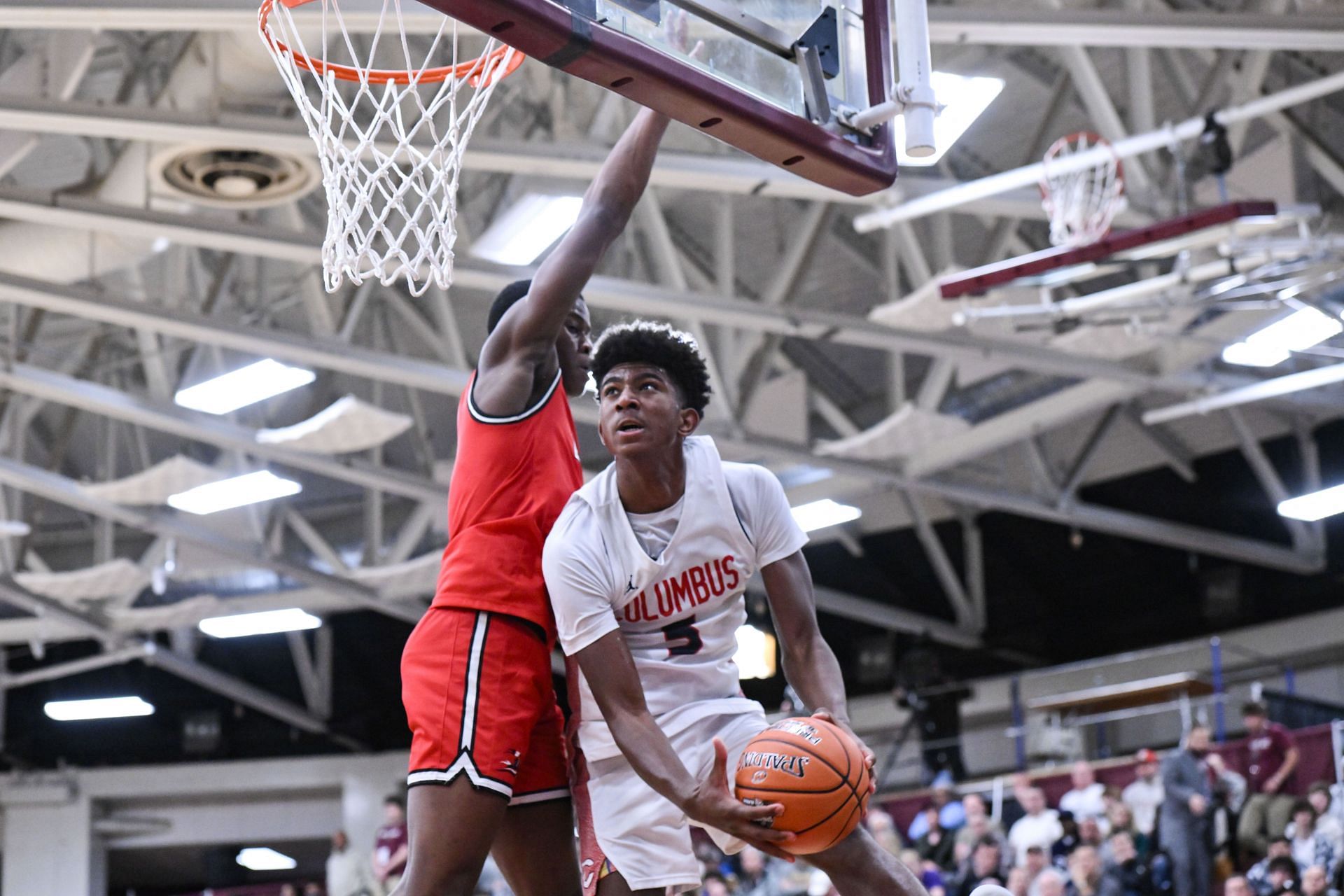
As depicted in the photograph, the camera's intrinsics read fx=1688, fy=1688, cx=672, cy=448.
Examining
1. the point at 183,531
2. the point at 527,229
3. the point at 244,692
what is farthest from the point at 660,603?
the point at 244,692

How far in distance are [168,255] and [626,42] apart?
1220 centimetres

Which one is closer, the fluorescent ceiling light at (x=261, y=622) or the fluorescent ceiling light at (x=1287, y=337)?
the fluorescent ceiling light at (x=1287, y=337)

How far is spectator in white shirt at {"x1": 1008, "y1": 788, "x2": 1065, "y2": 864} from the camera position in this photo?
572 inches

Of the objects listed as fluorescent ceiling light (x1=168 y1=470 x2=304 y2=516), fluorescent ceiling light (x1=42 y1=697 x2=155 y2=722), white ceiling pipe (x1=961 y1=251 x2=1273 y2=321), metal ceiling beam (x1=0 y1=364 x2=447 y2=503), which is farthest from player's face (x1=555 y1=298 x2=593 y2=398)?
fluorescent ceiling light (x1=42 y1=697 x2=155 y2=722)

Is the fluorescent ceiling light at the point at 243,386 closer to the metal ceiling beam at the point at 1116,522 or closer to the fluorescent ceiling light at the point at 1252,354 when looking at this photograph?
the metal ceiling beam at the point at 1116,522

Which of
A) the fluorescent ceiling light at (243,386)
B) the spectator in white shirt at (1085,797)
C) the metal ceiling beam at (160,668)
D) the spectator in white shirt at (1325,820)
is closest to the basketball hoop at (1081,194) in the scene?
the spectator in white shirt at (1325,820)

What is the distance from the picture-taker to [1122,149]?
11.8 m

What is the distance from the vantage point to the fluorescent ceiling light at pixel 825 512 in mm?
19875

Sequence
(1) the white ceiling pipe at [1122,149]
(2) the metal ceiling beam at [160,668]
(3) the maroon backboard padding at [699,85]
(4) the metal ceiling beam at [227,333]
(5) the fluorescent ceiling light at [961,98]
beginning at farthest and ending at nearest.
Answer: (2) the metal ceiling beam at [160,668]
(4) the metal ceiling beam at [227,333]
(5) the fluorescent ceiling light at [961,98]
(1) the white ceiling pipe at [1122,149]
(3) the maroon backboard padding at [699,85]

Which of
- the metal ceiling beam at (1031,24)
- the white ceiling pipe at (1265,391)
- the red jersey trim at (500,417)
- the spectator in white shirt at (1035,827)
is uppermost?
the metal ceiling beam at (1031,24)

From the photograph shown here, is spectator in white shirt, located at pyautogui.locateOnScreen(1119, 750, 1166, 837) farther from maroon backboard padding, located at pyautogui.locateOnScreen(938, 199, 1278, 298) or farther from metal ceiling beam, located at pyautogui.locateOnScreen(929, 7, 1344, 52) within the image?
metal ceiling beam, located at pyautogui.locateOnScreen(929, 7, 1344, 52)

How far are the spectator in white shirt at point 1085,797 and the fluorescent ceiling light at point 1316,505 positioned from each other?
16.3 feet

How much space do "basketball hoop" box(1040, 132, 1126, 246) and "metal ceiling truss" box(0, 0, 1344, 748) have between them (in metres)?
0.38

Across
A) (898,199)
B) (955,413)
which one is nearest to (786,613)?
(898,199)
